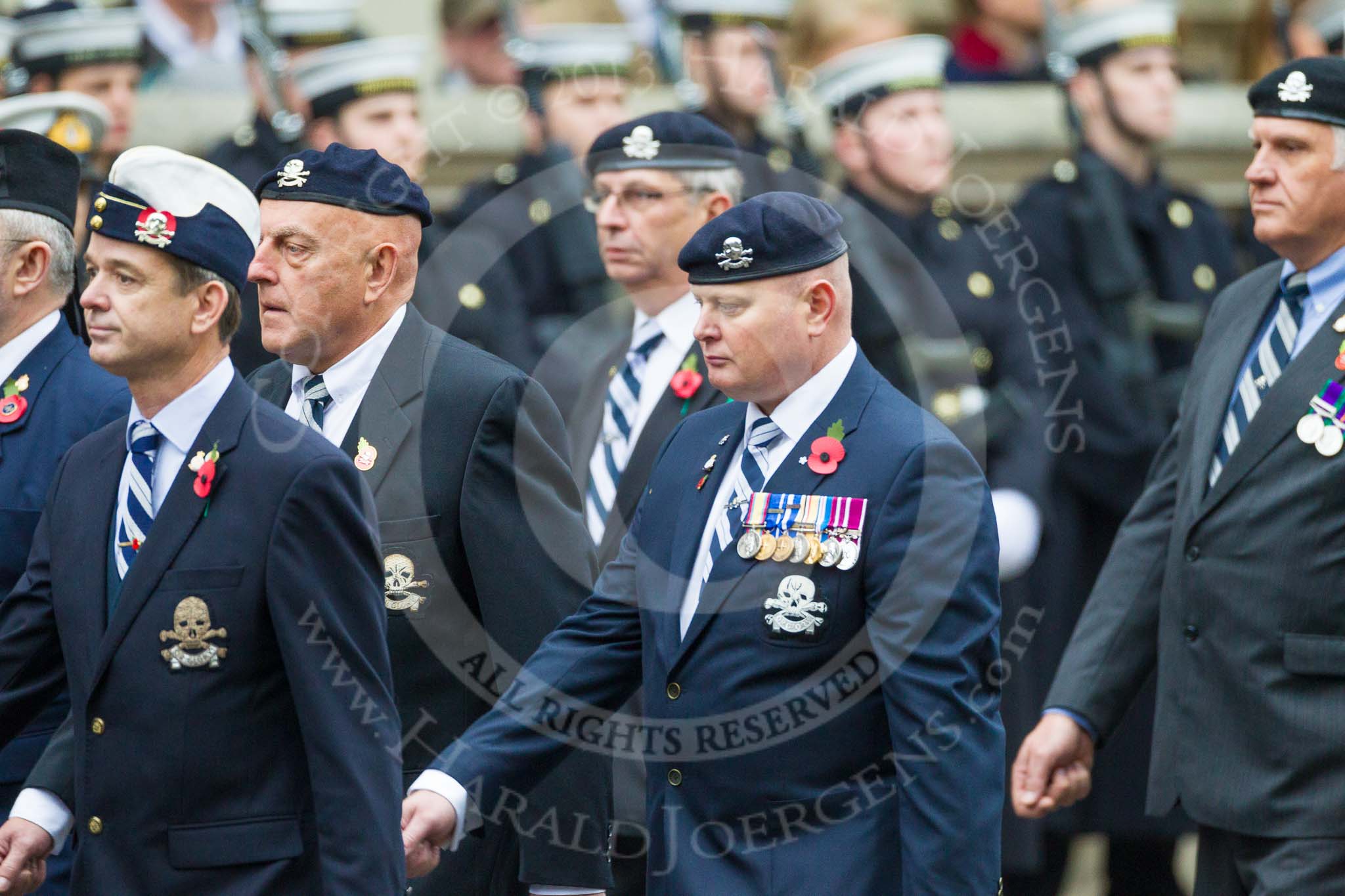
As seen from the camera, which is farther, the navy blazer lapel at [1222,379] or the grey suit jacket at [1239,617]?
the navy blazer lapel at [1222,379]

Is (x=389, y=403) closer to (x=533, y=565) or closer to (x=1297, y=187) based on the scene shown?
(x=533, y=565)

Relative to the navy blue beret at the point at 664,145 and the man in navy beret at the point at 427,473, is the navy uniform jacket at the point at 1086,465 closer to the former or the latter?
the navy blue beret at the point at 664,145

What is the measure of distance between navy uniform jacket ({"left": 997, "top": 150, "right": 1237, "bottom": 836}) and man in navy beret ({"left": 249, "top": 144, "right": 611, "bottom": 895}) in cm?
326

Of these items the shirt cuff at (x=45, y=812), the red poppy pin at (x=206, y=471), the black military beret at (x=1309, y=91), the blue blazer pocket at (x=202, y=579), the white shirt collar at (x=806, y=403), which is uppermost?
the black military beret at (x=1309, y=91)

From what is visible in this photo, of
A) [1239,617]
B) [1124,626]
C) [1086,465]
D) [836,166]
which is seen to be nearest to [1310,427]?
[1239,617]

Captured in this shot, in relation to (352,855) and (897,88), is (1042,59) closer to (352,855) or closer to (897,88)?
(897,88)

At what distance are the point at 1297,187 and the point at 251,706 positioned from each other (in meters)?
2.56

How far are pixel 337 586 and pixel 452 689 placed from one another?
0.77 m

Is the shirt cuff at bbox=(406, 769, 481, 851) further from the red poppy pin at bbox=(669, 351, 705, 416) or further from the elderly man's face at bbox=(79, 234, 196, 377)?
the red poppy pin at bbox=(669, 351, 705, 416)

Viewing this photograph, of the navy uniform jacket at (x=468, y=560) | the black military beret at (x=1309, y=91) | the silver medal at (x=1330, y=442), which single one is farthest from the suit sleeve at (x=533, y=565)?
the black military beret at (x=1309, y=91)

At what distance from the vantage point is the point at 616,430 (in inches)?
236

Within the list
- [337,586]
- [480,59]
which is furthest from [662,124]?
[480,59]

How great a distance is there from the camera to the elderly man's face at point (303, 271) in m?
4.69

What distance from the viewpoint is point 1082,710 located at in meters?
5.35
